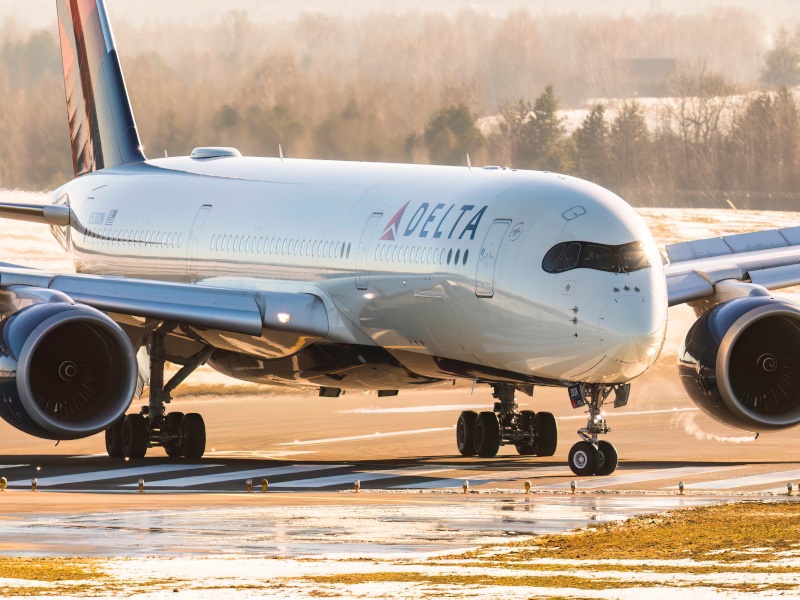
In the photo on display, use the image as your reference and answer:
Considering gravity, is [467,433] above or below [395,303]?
below

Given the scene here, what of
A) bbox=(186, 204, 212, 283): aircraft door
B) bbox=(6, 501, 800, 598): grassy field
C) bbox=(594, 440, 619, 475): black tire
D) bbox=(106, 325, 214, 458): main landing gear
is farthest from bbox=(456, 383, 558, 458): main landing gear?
bbox=(6, 501, 800, 598): grassy field

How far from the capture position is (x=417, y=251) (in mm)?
26562

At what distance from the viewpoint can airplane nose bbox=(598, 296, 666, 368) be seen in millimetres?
23312

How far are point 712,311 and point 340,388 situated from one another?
6.36 m

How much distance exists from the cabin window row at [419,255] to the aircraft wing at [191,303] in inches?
61.0

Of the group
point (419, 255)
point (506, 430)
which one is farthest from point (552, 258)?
point (506, 430)

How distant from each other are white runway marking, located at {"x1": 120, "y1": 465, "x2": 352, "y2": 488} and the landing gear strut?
4059 mm

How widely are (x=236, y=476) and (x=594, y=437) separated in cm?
495

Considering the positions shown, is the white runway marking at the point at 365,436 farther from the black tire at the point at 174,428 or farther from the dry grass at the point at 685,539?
the dry grass at the point at 685,539

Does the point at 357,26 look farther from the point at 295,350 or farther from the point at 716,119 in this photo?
the point at 295,350

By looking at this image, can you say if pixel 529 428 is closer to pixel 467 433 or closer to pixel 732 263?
pixel 467 433

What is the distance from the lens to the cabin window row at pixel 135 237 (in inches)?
1283

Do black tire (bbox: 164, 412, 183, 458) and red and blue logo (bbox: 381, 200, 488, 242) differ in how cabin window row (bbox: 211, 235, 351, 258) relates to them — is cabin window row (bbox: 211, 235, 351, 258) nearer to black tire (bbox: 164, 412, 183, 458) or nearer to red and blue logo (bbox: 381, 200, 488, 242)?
red and blue logo (bbox: 381, 200, 488, 242)

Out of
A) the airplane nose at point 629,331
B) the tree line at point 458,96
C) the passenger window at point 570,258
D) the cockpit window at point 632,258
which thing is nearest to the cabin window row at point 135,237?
the passenger window at point 570,258
